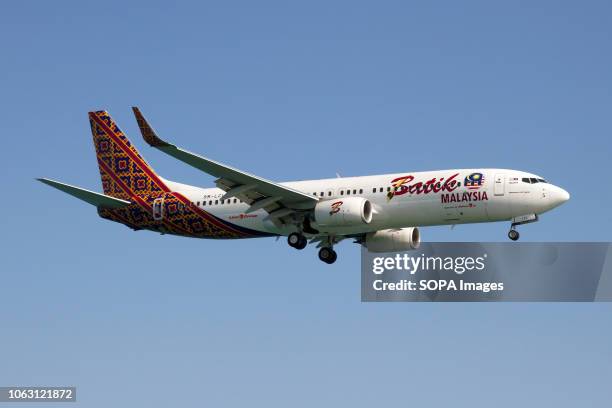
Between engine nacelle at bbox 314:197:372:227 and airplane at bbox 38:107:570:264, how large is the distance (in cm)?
5

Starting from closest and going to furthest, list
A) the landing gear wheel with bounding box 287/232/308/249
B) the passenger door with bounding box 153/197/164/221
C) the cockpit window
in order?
the cockpit window, the landing gear wheel with bounding box 287/232/308/249, the passenger door with bounding box 153/197/164/221

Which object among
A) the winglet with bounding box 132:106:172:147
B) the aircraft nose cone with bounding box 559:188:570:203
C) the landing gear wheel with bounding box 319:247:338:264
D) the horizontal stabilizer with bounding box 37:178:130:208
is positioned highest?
the winglet with bounding box 132:106:172:147

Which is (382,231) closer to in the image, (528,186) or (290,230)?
(290,230)

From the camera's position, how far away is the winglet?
61.7 metres

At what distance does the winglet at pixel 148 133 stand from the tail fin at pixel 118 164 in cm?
1182

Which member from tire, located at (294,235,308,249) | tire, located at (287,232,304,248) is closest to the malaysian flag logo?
tire, located at (294,235,308,249)

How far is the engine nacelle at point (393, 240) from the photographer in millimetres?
71500

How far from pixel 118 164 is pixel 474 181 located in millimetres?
20774

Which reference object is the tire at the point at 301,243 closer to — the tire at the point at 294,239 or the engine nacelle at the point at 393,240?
the tire at the point at 294,239

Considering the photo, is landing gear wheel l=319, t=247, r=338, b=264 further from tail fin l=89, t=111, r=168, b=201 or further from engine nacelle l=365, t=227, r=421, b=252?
tail fin l=89, t=111, r=168, b=201

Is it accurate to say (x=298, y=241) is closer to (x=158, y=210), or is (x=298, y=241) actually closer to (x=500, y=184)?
(x=158, y=210)

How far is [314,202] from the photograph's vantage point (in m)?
68.3

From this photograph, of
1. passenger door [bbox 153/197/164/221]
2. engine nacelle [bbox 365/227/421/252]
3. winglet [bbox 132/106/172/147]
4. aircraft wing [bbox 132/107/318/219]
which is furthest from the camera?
passenger door [bbox 153/197/164/221]

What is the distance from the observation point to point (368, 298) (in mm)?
76562
